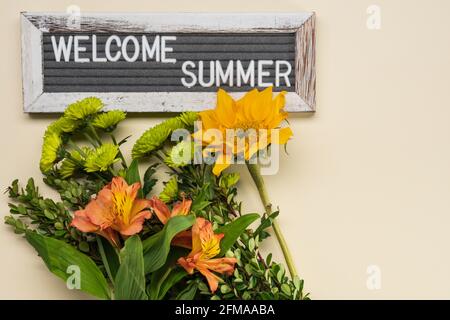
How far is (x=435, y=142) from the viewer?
36.9 inches

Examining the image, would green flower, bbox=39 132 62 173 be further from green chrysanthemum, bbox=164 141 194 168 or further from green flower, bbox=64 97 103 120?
green chrysanthemum, bbox=164 141 194 168

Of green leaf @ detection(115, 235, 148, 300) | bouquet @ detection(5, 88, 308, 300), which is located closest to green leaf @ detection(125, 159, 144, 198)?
bouquet @ detection(5, 88, 308, 300)

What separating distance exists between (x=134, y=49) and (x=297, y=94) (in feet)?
1.02

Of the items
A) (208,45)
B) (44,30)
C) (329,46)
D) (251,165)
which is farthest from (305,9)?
(44,30)

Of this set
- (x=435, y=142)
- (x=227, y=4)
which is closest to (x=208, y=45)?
(x=227, y=4)

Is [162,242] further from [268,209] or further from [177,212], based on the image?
[268,209]

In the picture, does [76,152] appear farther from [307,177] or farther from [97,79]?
[307,177]

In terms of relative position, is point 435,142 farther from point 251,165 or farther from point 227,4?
point 227,4

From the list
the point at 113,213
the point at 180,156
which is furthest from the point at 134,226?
the point at 180,156

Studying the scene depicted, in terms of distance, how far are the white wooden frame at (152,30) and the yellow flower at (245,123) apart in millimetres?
79

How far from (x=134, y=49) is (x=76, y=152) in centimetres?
22

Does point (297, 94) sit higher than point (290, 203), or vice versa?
point (297, 94)
